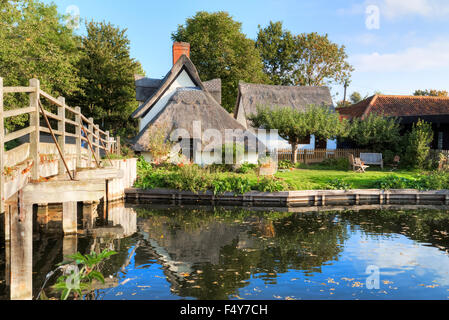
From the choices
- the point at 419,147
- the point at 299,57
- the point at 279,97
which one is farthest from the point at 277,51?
the point at 419,147

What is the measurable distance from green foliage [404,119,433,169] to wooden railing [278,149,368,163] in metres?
4.08

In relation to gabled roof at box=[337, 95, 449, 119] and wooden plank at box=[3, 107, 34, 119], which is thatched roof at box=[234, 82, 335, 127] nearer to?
gabled roof at box=[337, 95, 449, 119]

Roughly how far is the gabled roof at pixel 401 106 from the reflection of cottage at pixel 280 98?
2.78 m

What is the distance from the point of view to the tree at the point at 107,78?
125ft

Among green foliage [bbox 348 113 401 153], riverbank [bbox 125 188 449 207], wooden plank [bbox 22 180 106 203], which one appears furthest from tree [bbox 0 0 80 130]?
green foliage [bbox 348 113 401 153]

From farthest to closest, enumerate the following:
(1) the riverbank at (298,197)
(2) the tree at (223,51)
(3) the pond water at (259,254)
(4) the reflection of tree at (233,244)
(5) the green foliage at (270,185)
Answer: (2) the tree at (223,51)
(5) the green foliage at (270,185)
(1) the riverbank at (298,197)
(4) the reflection of tree at (233,244)
(3) the pond water at (259,254)

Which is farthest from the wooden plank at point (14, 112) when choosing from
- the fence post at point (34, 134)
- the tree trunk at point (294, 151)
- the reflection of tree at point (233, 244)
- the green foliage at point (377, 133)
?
the green foliage at point (377, 133)

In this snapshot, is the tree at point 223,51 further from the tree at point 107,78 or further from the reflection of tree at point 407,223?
the reflection of tree at point 407,223

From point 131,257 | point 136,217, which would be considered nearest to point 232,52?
point 136,217

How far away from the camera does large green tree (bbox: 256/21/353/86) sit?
1877 inches

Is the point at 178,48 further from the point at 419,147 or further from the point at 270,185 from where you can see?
the point at 419,147
